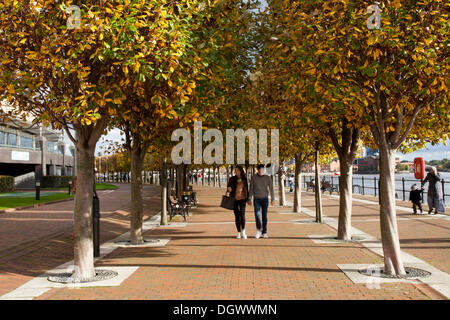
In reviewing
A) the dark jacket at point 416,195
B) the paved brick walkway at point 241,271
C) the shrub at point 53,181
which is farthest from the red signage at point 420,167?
the shrub at point 53,181

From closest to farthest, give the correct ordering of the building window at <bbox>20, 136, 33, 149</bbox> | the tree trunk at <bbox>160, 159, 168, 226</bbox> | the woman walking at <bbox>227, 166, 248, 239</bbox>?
the woman walking at <bbox>227, 166, 248, 239</bbox> → the tree trunk at <bbox>160, 159, 168, 226</bbox> → the building window at <bbox>20, 136, 33, 149</bbox>

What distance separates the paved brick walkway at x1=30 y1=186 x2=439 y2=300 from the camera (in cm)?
641

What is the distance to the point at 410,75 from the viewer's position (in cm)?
777

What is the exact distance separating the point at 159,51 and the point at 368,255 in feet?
19.2

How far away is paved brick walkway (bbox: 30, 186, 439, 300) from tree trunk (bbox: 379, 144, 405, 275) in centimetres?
66

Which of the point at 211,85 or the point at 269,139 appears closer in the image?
the point at 211,85

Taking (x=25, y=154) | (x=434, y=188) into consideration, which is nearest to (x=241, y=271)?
(x=434, y=188)

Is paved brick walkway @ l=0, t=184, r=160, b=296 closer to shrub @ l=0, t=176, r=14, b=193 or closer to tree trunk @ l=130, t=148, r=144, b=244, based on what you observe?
tree trunk @ l=130, t=148, r=144, b=244

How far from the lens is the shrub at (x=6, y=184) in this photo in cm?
3788

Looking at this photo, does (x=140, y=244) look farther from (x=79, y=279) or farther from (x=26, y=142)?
(x=26, y=142)

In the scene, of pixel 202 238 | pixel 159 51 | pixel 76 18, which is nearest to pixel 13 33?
pixel 76 18

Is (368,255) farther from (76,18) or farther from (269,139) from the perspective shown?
(269,139)

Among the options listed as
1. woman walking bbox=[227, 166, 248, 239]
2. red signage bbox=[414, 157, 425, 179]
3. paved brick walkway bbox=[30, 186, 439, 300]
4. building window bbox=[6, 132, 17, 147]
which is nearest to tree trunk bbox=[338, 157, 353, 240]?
A: paved brick walkway bbox=[30, 186, 439, 300]

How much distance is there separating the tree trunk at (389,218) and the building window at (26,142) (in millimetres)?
53125
